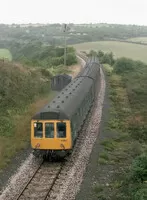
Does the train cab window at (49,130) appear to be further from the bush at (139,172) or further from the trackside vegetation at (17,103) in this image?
the bush at (139,172)

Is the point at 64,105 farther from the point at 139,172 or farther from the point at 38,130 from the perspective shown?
the point at 139,172

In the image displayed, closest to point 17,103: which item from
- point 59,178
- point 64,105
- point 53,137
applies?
point 64,105

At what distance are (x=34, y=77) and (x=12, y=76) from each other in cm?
622

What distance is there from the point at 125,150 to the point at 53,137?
5.04 m

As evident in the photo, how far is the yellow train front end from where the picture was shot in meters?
18.5

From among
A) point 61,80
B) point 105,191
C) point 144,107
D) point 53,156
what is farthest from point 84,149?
point 61,80

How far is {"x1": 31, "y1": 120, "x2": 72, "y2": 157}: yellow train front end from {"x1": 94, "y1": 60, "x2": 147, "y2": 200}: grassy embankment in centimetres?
208

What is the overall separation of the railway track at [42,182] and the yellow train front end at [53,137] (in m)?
0.72

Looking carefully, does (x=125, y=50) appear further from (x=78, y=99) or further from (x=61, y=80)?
(x=78, y=99)

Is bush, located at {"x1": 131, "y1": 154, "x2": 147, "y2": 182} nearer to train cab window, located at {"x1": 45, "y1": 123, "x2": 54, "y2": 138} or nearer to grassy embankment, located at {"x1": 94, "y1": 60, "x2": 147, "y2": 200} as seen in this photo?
grassy embankment, located at {"x1": 94, "y1": 60, "x2": 147, "y2": 200}

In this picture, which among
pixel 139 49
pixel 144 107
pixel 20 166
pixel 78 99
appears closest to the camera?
pixel 20 166

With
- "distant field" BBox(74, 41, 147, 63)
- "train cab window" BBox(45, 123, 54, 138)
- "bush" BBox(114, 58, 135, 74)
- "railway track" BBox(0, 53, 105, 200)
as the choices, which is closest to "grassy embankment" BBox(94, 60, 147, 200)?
"railway track" BBox(0, 53, 105, 200)

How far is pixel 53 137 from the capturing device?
18516mm

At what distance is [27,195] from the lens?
15.3 metres
